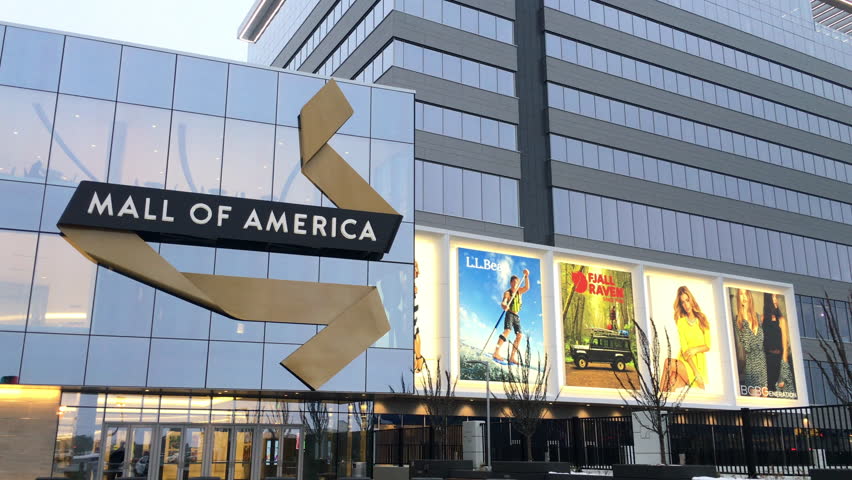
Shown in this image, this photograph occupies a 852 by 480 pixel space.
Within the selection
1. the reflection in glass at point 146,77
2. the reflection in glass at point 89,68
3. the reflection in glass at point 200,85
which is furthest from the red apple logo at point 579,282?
the reflection in glass at point 89,68

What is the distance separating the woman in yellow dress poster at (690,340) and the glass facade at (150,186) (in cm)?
2647

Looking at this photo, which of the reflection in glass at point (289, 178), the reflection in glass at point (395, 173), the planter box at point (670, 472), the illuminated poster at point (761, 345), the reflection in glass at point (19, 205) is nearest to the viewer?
the planter box at point (670, 472)

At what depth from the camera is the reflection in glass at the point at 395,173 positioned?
3181 centimetres

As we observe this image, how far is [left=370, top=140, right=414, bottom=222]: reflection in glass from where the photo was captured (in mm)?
31812

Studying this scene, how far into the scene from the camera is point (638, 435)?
2292cm

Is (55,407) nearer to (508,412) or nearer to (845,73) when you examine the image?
(508,412)

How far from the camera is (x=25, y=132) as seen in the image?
28000 millimetres

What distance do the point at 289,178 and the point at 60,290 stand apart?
893 centimetres

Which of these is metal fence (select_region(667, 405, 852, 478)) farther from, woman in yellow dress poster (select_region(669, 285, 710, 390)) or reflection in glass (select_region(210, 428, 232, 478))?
woman in yellow dress poster (select_region(669, 285, 710, 390))

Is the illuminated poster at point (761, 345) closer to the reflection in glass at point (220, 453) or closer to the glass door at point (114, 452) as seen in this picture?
the reflection in glass at point (220, 453)

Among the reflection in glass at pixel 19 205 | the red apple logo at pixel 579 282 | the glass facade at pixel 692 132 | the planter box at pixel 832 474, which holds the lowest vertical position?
the planter box at pixel 832 474

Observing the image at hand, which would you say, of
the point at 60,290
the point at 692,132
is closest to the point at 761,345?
the point at 692,132

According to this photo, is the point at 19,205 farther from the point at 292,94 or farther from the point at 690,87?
the point at 690,87

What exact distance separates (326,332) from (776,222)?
58.7m
